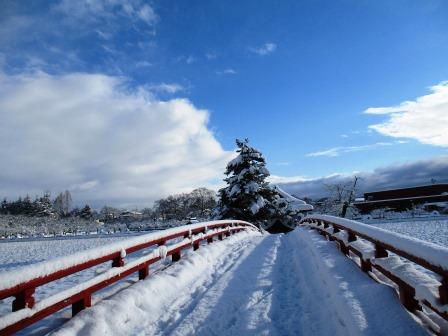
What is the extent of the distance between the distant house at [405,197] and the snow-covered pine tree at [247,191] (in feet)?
95.2

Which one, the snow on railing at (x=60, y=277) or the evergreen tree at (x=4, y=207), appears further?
the evergreen tree at (x=4, y=207)

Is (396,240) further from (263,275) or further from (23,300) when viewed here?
(23,300)

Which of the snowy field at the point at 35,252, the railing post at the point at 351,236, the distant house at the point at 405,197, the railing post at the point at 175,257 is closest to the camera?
the railing post at the point at 351,236

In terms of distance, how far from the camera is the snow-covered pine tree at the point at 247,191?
31336 mm

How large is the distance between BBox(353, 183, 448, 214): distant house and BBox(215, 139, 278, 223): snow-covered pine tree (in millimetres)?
29014

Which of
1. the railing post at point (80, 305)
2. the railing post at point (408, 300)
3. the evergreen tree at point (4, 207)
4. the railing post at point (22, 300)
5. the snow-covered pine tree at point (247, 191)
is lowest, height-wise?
the railing post at point (408, 300)

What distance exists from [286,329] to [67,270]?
8.68 feet

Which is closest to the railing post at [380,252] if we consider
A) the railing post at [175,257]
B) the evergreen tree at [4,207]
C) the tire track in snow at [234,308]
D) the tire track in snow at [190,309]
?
the tire track in snow at [234,308]

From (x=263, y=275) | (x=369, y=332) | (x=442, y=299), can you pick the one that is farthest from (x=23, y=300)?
(x=263, y=275)

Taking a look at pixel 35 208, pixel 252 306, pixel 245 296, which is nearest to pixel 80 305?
pixel 252 306

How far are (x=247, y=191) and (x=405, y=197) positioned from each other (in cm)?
4255

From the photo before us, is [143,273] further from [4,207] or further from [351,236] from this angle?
[4,207]

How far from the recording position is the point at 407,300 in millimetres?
4059

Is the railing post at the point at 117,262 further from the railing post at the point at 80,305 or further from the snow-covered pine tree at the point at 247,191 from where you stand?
the snow-covered pine tree at the point at 247,191
